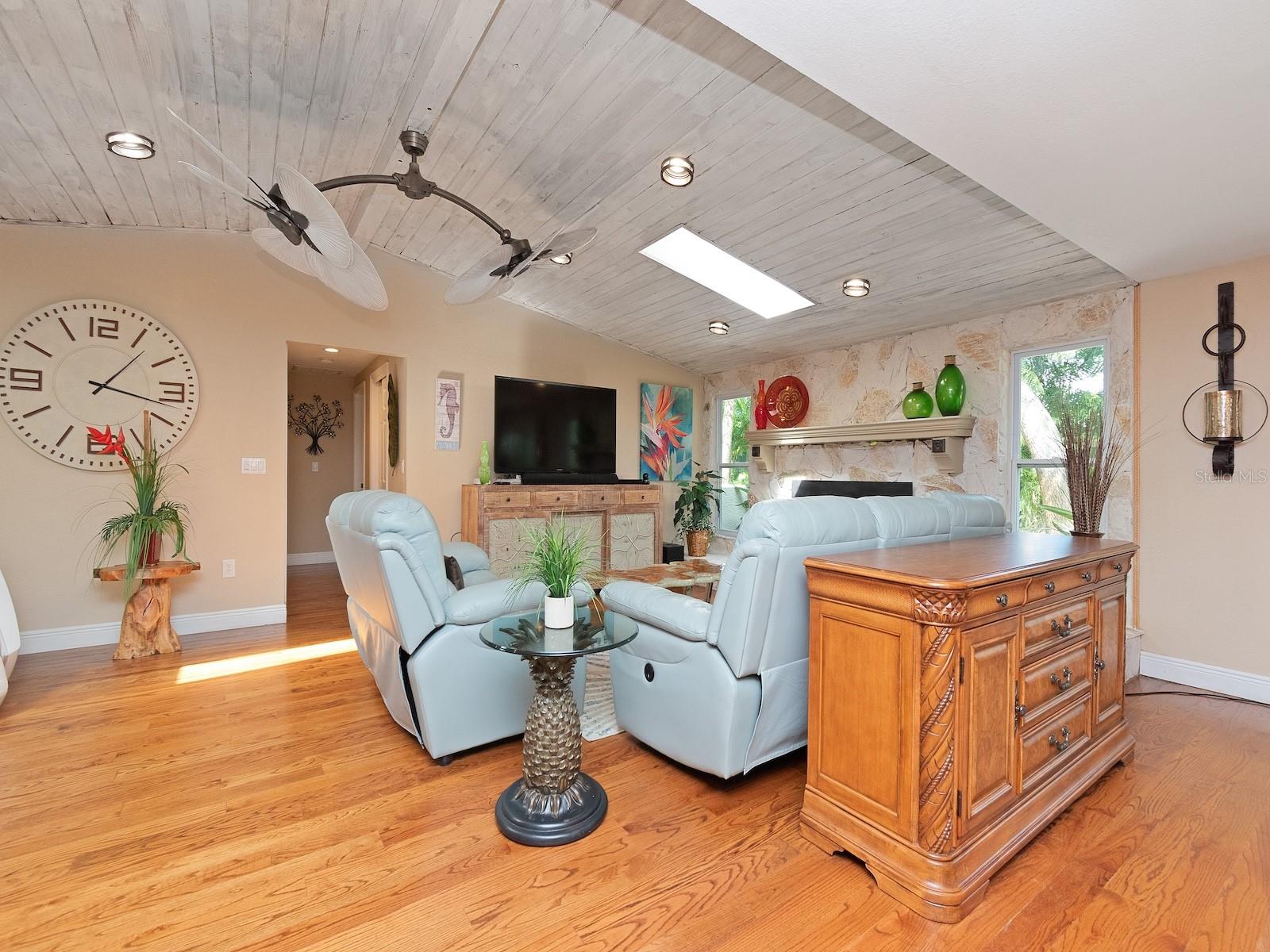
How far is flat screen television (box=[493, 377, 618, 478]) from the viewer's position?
16.7 feet

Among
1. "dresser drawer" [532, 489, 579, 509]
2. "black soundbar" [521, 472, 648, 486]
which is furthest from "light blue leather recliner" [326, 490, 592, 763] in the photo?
"black soundbar" [521, 472, 648, 486]

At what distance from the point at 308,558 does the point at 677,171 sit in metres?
6.19

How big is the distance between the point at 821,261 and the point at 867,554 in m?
2.48

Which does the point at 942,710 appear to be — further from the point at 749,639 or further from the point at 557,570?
the point at 557,570

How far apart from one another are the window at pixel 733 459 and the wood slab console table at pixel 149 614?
182 inches

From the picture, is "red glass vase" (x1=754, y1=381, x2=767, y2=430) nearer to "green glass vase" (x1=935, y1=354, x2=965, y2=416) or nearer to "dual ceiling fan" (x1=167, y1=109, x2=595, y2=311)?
"green glass vase" (x1=935, y1=354, x2=965, y2=416)

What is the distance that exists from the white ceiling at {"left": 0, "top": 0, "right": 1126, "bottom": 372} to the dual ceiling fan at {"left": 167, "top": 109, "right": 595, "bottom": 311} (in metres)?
0.29

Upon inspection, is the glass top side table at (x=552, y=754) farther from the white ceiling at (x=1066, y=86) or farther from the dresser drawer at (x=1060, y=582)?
the white ceiling at (x=1066, y=86)

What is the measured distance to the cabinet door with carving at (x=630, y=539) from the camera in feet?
17.6

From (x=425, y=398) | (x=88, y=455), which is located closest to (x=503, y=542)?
(x=425, y=398)

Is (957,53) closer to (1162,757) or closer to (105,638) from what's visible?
(1162,757)

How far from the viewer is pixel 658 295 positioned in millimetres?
4648

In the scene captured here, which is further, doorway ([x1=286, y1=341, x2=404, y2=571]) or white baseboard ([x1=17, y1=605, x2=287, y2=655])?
doorway ([x1=286, y1=341, x2=404, y2=571])

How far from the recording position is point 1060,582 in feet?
6.14
